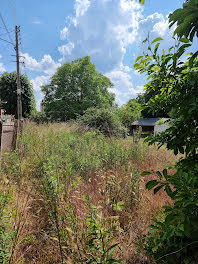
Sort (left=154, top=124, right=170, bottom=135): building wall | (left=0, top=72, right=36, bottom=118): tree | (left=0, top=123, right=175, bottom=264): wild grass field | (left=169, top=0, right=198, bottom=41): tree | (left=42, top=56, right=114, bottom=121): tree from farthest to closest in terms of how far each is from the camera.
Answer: (left=42, top=56, right=114, bottom=121): tree
(left=0, top=72, right=36, bottom=118): tree
(left=154, top=124, right=170, bottom=135): building wall
(left=0, top=123, right=175, bottom=264): wild grass field
(left=169, top=0, right=198, bottom=41): tree

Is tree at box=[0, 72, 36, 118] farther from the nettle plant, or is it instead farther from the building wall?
the nettle plant

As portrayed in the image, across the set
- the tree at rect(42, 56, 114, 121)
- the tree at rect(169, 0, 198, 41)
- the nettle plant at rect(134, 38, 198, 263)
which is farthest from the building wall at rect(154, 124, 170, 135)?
the tree at rect(42, 56, 114, 121)

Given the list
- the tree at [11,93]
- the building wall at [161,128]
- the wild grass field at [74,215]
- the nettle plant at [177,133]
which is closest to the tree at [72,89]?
the tree at [11,93]

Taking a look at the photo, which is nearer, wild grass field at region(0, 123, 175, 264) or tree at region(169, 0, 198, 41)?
tree at region(169, 0, 198, 41)

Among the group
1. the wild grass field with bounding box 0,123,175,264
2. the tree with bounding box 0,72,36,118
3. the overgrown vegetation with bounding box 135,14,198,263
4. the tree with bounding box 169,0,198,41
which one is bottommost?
the wild grass field with bounding box 0,123,175,264

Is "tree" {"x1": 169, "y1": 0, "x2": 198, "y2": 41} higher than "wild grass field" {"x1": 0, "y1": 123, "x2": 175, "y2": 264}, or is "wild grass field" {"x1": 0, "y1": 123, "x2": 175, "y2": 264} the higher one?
"tree" {"x1": 169, "y1": 0, "x2": 198, "y2": 41}

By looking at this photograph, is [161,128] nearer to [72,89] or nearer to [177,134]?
[72,89]

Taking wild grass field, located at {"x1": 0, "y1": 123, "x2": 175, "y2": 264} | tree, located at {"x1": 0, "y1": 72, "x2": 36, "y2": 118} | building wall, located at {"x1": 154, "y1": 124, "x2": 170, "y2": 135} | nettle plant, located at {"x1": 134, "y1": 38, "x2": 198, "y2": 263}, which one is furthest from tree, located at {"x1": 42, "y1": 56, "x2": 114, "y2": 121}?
nettle plant, located at {"x1": 134, "y1": 38, "x2": 198, "y2": 263}

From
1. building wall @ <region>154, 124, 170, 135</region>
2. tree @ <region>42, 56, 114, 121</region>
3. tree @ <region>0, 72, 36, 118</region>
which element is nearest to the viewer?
building wall @ <region>154, 124, 170, 135</region>

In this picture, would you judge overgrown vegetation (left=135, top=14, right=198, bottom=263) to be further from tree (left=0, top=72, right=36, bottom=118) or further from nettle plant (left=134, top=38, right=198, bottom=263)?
tree (left=0, top=72, right=36, bottom=118)

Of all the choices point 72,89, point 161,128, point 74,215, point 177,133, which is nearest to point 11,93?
point 72,89

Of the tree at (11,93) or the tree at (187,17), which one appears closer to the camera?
the tree at (187,17)

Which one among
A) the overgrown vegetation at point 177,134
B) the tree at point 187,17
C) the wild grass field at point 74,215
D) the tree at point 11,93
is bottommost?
the wild grass field at point 74,215

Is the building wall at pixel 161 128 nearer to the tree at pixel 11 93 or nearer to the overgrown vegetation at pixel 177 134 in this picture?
the overgrown vegetation at pixel 177 134
